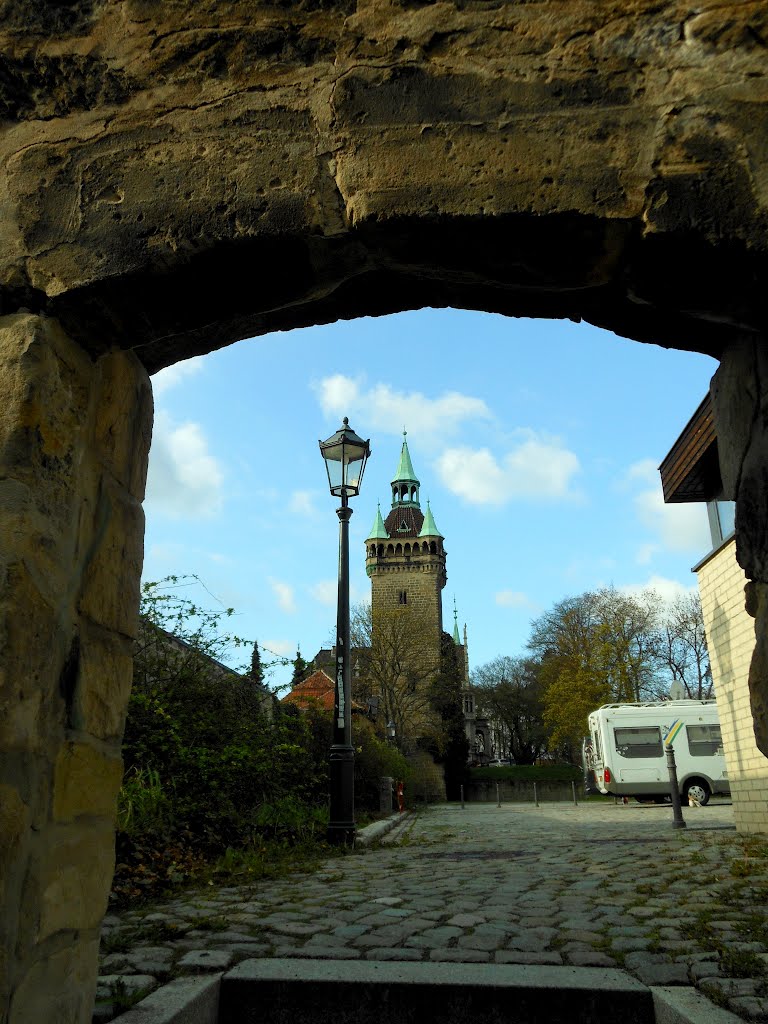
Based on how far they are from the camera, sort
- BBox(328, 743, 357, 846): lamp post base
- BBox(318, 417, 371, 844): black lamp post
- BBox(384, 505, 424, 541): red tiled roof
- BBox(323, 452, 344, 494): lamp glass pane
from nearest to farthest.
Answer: BBox(328, 743, 357, 846): lamp post base < BBox(318, 417, 371, 844): black lamp post < BBox(323, 452, 344, 494): lamp glass pane < BBox(384, 505, 424, 541): red tiled roof

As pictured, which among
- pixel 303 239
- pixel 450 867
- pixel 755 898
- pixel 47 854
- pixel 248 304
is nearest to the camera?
pixel 47 854

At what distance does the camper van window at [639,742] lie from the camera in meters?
21.7

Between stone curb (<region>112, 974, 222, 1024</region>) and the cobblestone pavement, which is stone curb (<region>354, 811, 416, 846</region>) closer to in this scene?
the cobblestone pavement

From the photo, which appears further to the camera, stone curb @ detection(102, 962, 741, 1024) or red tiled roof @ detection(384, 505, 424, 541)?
red tiled roof @ detection(384, 505, 424, 541)

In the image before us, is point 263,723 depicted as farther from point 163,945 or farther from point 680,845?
point 163,945

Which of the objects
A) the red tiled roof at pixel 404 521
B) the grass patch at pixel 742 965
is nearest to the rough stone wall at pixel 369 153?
the grass patch at pixel 742 965

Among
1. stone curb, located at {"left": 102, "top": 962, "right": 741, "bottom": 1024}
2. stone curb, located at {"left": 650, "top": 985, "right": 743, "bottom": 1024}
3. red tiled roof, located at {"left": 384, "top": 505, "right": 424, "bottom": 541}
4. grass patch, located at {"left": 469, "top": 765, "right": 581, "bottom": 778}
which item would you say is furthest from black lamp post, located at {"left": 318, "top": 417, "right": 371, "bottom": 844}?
red tiled roof, located at {"left": 384, "top": 505, "right": 424, "bottom": 541}

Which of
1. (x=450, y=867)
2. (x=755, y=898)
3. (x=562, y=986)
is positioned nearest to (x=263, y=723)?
(x=450, y=867)

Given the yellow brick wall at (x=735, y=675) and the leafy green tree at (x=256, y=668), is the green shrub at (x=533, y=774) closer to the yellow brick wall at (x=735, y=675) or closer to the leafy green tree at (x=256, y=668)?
the yellow brick wall at (x=735, y=675)

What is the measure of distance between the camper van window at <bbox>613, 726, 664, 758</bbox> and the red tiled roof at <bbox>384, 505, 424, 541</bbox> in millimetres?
Answer: 40106

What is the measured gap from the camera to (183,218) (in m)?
2.17

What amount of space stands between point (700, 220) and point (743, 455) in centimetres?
81

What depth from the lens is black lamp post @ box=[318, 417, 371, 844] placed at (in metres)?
9.47

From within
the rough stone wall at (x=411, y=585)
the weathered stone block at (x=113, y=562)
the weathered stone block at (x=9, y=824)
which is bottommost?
the weathered stone block at (x=9, y=824)
